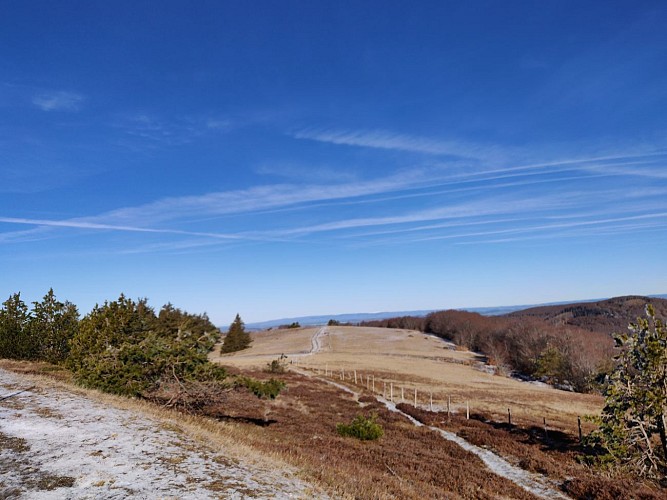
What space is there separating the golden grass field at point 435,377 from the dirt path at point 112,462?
2513 centimetres

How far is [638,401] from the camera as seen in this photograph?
14164mm

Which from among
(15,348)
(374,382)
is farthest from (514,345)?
(15,348)

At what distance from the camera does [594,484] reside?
14.3 m

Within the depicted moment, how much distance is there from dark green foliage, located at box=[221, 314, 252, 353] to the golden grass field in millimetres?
2762

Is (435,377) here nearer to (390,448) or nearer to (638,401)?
(390,448)

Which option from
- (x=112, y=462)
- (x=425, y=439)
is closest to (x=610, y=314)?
(x=425, y=439)

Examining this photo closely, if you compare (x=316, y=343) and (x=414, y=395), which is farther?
(x=316, y=343)

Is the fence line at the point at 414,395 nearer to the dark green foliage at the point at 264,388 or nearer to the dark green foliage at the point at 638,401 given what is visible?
the dark green foliage at the point at 638,401

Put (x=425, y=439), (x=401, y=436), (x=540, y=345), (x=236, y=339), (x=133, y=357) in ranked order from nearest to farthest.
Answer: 1. (x=133, y=357)
2. (x=425, y=439)
3. (x=401, y=436)
4. (x=540, y=345)
5. (x=236, y=339)

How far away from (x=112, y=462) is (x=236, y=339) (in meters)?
94.7

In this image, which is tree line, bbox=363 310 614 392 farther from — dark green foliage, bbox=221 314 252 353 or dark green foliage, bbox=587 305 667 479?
dark green foliage, bbox=221 314 252 353

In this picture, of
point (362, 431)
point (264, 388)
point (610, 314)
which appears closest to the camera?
point (362, 431)

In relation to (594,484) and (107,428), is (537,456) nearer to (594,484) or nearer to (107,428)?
(594,484)

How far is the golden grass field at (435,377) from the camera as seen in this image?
116ft
